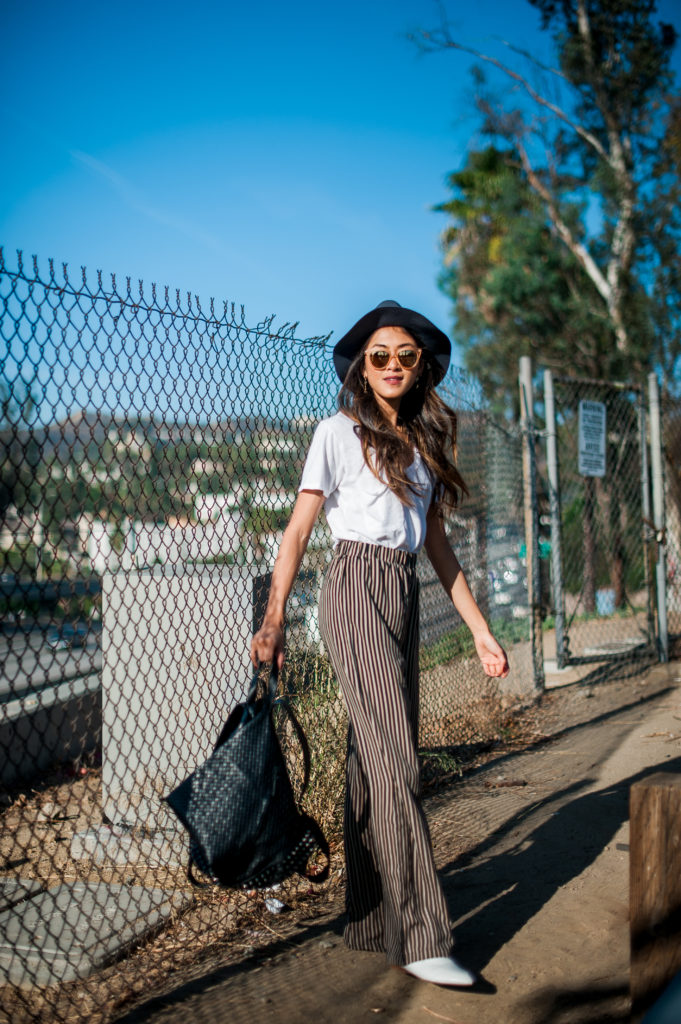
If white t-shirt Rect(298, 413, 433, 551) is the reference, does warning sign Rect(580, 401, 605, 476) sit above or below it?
above

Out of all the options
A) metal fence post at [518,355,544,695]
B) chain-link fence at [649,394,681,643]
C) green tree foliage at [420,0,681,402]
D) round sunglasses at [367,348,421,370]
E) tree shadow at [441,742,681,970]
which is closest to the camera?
round sunglasses at [367,348,421,370]

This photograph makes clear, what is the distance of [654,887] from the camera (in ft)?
7.12

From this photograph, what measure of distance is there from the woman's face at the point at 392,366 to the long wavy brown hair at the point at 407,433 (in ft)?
0.13

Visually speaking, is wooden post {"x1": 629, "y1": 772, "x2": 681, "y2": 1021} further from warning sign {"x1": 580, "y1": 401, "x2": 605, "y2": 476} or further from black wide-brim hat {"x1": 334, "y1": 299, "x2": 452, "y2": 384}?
warning sign {"x1": 580, "y1": 401, "x2": 605, "y2": 476}

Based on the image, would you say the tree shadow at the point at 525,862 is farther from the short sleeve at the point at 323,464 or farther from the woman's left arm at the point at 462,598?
the short sleeve at the point at 323,464

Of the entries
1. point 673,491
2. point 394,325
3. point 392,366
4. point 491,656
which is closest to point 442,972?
point 491,656

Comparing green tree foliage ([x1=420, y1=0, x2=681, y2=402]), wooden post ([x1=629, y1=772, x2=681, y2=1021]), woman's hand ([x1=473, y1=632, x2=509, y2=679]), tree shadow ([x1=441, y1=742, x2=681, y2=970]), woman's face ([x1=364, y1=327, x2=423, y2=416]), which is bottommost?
tree shadow ([x1=441, y1=742, x2=681, y2=970])

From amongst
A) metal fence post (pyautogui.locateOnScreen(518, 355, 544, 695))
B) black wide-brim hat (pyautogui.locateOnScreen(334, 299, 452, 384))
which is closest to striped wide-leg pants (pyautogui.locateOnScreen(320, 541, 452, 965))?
black wide-brim hat (pyautogui.locateOnScreen(334, 299, 452, 384))

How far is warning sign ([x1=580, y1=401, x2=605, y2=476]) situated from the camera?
7.30 metres

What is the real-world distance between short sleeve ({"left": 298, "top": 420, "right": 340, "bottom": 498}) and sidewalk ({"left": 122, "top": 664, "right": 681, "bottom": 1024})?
1496 mm

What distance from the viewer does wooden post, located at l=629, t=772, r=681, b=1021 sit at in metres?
2.12

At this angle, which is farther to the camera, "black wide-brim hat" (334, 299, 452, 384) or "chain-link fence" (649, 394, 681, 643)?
"chain-link fence" (649, 394, 681, 643)

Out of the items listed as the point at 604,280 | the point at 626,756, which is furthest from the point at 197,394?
the point at 604,280

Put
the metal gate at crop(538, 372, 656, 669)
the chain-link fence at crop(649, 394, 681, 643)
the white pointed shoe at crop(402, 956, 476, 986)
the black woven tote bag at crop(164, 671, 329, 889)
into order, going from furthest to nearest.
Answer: the chain-link fence at crop(649, 394, 681, 643), the metal gate at crop(538, 372, 656, 669), the white pointed shoe at crop(402, 956, 476, 986), the black woven tote bag at crop(164, 671, 329, 889)
